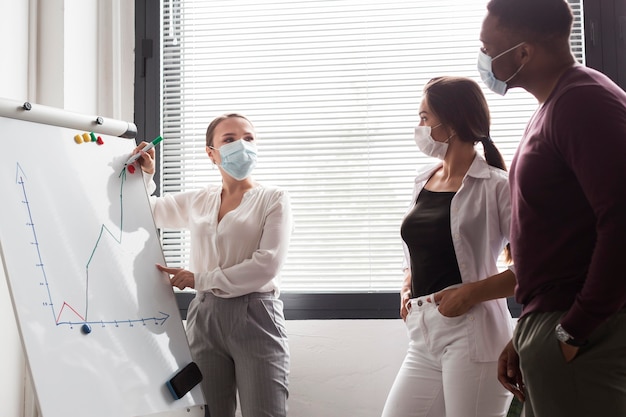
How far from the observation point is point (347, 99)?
2.71m

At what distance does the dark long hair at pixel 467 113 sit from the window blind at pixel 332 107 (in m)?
0.73

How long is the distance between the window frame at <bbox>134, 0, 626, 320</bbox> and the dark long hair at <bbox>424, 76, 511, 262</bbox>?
0.79 m

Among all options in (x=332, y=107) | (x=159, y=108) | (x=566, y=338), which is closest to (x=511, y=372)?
(x=566, y=338)

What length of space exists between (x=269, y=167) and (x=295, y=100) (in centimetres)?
31

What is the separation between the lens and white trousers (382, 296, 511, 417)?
67.9 inches

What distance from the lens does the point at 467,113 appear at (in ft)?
6.33

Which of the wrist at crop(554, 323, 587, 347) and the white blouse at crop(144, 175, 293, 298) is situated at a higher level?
the white blouse at crop(144, 175, 293, 298)

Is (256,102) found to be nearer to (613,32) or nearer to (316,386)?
(316,386)

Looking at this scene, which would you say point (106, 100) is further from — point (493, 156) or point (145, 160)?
point (493, 156)

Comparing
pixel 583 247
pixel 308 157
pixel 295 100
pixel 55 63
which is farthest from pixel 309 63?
pixel 583 247

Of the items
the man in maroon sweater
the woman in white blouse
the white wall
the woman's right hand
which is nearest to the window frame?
the white wall

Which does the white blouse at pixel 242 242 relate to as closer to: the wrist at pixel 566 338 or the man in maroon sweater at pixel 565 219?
the man in maroon sweater at pixel 565 219

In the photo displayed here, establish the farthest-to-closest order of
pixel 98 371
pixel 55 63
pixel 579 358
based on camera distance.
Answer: pixel 55 63 < pixel 98 371 < pixel 579 358

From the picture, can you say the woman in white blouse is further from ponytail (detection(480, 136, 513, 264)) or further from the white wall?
ponytail (detection(480, 136, 513, 264))
